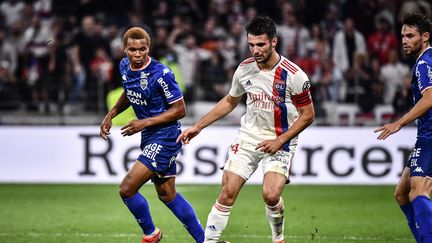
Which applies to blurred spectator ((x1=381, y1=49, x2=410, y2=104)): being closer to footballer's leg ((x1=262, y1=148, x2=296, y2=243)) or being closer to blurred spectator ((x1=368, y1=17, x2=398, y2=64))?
blurred spectator ((x1=368, y1=17, x2=398, y2=64))

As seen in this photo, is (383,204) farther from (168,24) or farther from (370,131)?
(168,24)

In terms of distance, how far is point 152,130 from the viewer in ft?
27.6

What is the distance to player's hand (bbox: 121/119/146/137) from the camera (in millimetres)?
7956

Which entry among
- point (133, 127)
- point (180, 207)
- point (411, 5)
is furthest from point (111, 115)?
point (411, 5)

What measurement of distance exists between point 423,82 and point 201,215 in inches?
198

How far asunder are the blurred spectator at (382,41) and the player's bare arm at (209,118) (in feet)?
33.2

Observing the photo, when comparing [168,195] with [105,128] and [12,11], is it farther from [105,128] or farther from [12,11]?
[12,11]

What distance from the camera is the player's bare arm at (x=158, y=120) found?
7.98 m

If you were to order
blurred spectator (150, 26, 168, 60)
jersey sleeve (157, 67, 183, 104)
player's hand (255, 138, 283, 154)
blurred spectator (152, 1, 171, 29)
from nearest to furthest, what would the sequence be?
player's hand (255, 138, 283, 154) → jersey sleeve (157, 67, 183, 104) → blurred spectator (150, 26, 168, 60) → blurred spectator (152, 1, 171, 29)

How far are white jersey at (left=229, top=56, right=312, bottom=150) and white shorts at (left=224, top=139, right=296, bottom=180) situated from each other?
0.27 feet

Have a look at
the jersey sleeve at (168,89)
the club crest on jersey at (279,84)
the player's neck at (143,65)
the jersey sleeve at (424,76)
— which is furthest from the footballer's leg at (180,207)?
the jersey sleeve at (424,76)

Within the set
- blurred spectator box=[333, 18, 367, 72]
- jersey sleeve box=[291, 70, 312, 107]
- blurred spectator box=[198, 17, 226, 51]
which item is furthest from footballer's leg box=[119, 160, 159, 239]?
blurred spectator box=[333, 18, 367, 72]

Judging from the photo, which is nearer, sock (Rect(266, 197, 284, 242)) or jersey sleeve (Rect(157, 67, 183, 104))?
sock (Rect(266, 197, 284, 242))

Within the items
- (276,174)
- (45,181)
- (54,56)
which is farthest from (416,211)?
(54,56)
